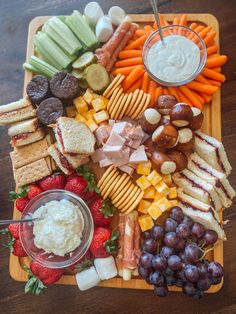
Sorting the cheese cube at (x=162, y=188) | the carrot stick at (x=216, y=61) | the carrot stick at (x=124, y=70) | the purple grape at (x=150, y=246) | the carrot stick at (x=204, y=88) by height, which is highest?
the carrot stick at (x=124, y=70)

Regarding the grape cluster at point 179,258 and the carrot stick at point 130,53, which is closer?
the grape cluster at point 179,258

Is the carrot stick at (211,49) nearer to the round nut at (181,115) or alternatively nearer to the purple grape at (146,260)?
the round nut at (181,115)

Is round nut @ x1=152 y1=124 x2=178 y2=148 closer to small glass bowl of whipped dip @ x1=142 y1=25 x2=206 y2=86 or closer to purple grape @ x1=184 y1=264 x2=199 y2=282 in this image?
small glass bowl of whipped dip @ x1=142 y1=25 x2=206 y2=86

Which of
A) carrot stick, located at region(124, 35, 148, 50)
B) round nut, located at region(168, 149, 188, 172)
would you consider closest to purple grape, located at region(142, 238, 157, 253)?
round nut, located at region(168, 149, 188, 172)

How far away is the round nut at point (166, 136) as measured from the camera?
190cm

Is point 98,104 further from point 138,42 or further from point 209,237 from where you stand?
point 209,237

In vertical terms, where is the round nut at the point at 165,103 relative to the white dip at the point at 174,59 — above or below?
below

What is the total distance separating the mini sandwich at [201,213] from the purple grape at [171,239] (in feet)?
0.43

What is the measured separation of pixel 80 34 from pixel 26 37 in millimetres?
368

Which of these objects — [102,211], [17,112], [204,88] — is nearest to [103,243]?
[102,211]

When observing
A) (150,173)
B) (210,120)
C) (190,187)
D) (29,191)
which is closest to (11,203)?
(29,191)

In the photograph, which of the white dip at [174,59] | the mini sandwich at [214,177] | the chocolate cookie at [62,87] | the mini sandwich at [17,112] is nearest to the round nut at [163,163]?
the mini sandwich at [214,177]

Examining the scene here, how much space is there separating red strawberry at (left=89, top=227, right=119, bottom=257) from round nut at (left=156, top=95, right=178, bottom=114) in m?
0.55

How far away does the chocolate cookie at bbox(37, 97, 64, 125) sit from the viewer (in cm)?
199
